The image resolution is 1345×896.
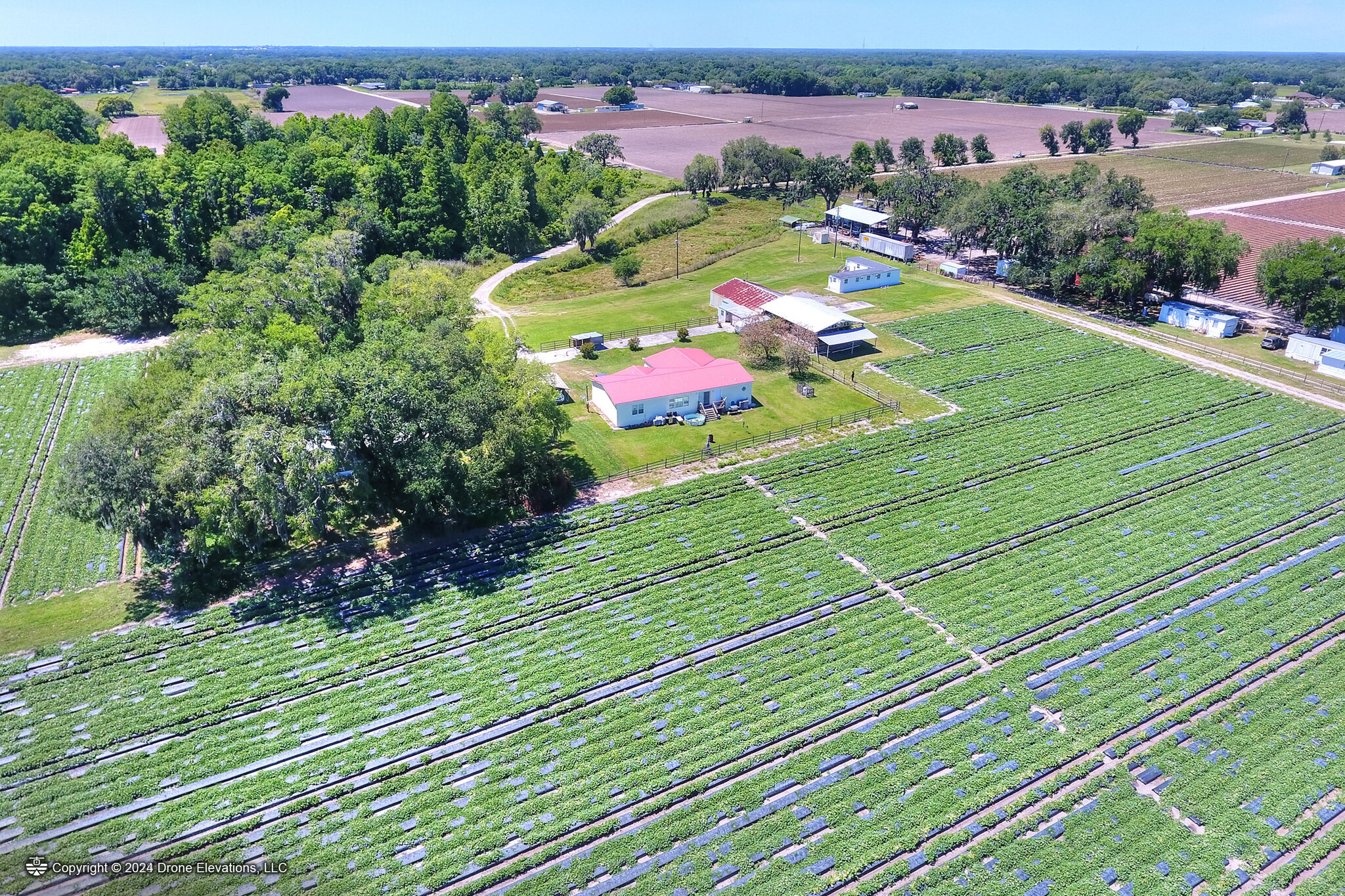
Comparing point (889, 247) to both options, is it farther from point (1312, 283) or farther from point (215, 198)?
point (215, 198)

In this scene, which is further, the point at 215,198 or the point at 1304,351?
the point at 215,198

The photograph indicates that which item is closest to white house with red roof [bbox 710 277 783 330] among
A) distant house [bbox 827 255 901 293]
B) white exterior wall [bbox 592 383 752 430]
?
distant house [bbox 827 255 901 293]

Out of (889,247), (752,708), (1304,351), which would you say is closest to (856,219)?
(889,247)

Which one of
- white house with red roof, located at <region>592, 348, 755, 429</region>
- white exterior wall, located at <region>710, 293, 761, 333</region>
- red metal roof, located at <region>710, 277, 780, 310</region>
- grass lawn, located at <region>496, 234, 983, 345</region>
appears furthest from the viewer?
grass lawn, located at <region>496, 234, 983, 345</region>

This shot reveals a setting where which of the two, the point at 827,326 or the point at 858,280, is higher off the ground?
the point at 858,280

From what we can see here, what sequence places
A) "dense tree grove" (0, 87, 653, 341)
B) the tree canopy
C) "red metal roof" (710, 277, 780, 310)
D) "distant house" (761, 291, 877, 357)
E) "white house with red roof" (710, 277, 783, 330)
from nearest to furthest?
the tree canopy
"distant house" (761, 291, 877, 357)
"dense tree grove" (0, 87, 653, 341)
"white house with red roof" (710, 277, 783, 330)
"red metal roof" (710, 277, 780, 310)

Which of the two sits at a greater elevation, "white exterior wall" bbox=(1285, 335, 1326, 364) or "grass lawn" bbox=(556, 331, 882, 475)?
"white exterior wall" bbox=(1285, 335, 1326, 364)

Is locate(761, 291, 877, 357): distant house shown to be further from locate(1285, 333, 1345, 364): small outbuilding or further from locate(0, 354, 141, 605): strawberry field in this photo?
locate(0, 354, 141, 605): strawberry field
